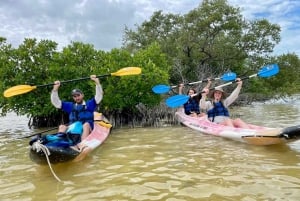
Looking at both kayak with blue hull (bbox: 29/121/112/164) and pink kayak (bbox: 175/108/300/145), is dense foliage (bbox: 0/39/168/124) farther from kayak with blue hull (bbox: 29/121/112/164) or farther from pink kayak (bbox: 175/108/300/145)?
kayak with blue hull (bbox: 29/121/112/164)

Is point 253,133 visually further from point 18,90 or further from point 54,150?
point 18,90

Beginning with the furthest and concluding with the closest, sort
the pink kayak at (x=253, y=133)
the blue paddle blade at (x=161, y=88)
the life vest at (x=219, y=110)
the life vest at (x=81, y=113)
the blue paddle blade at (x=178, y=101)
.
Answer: the blue paddle blade at (x=161, y=88) < the blue paddle blade at (x=178, y=101) < the life vest at (x=219, y=110) < the life vest at (x=81, y=113) < the pink kayak at (x=253, y=133)

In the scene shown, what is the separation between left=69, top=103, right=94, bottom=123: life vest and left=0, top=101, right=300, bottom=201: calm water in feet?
2.25

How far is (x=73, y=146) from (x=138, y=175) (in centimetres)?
124

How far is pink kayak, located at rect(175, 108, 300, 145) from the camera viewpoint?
544 cm

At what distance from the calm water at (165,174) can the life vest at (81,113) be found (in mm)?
685

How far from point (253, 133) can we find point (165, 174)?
7.60 feet

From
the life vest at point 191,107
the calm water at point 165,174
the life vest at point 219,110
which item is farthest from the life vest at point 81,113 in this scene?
the life vest at point 191,107

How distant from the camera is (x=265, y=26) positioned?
20.3m

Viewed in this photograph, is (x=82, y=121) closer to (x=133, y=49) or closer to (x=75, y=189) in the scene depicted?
(x=75, y=189)

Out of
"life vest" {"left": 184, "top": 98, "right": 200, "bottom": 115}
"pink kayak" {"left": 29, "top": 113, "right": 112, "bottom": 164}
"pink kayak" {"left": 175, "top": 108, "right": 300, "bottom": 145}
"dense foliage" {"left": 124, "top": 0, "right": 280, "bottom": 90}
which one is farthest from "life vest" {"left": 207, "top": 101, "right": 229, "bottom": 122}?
"dense foliage" {"left": 124, "top": 0, "right": 280, "bottom": 90}

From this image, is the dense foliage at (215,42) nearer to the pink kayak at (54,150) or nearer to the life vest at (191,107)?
the life vest at (191,107)

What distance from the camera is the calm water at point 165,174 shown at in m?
3.72

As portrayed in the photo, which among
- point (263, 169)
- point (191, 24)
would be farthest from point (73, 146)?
point (191, 24)
